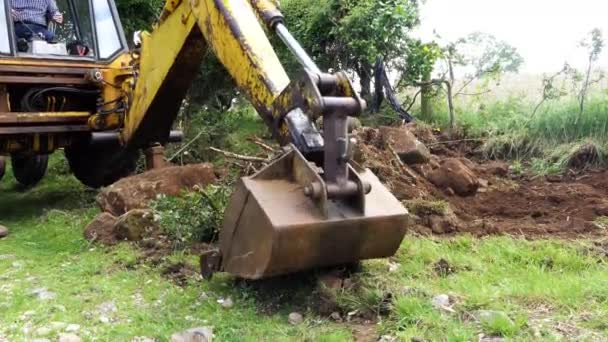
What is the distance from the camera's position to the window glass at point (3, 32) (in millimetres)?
6133

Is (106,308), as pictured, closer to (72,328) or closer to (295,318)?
(72,328)

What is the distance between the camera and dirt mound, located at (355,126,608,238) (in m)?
4.88

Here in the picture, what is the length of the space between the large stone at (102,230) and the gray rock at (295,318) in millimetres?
2060

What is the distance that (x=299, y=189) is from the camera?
11.3ft

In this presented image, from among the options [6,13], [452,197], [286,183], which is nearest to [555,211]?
[452,197]

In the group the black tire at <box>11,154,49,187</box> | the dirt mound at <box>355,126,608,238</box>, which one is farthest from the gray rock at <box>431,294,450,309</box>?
the black tire at <box>11,154,49,187</box>

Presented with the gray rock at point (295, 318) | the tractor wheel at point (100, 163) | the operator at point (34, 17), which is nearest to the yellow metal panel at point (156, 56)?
the tractor wheel at point (100, 163)

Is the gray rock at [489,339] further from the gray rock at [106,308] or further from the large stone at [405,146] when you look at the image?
the large stone at [405,146]

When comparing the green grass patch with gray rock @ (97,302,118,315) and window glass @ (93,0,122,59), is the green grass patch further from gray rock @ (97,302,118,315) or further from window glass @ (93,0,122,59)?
window glass @ (93,0,122,59)

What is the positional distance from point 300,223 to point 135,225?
215 centimetres

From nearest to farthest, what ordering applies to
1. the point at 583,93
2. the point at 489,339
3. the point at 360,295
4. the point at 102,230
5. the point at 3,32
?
1. the point at 489,339
2. the point at 360,295
3. the point at 102,230
4. the point at 3,32
5. the point at 583,93

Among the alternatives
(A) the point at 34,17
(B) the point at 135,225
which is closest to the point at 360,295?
(B) the point at 135,225

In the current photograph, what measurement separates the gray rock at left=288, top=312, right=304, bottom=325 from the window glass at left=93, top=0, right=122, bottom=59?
429 cm

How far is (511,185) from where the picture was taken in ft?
20.2
